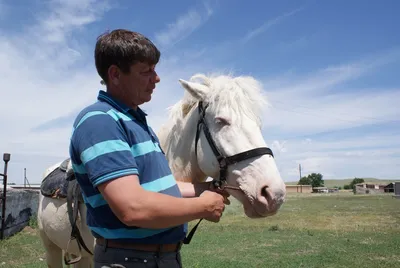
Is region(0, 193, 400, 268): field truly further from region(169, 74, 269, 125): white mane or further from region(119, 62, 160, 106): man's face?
region(119, 62, 160, 106): man's face

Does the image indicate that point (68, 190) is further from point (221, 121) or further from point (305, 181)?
point (305, 181)

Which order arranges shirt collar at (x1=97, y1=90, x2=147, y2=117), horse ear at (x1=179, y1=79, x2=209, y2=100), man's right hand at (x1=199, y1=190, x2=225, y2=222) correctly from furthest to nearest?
horse ear at (x1=179, y1=79, x2=209, y2=100)
shirt collar at (x1=97, y1=90, x2=147, y2=117)
man's right hand at (x1=199, y1=190, x2=225, y2=222)

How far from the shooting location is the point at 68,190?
350 cm

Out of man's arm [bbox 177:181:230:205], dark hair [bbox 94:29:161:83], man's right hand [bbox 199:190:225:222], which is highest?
dark hair [bbox 94:29:161:83]

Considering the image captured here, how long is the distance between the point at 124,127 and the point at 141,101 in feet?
0.78

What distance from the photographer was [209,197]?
67.6 inches

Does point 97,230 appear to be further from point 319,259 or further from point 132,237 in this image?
point 319,259

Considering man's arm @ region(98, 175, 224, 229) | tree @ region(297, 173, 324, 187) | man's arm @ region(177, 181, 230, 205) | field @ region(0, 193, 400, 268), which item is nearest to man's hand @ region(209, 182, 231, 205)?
man's arm @ region(177, 181, 230, 205)

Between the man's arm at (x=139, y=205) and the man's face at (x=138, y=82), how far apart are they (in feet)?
1.60

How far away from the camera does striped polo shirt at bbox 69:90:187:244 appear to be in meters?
1.52

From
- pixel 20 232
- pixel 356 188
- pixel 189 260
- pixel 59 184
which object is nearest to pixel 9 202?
pixel 20 232

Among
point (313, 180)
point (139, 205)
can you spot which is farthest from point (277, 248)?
point (313, 180)

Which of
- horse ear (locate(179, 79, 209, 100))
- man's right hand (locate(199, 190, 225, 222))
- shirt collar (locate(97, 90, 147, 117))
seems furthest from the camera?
horse ear (locate(179, 79, 209, 100))

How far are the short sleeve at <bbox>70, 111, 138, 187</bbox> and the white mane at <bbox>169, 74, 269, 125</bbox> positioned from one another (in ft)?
4.54
